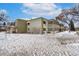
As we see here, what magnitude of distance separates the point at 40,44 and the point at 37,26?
211 mm

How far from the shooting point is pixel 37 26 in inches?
75.5

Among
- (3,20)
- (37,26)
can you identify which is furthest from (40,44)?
(3,20)

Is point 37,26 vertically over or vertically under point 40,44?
over

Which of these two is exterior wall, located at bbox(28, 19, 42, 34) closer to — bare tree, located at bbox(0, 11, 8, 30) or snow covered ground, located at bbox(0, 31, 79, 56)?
snow covered ground, located at bbox(0, 31, 79, 56)

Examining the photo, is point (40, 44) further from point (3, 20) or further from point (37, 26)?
point (3, 20)

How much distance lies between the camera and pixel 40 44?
1.88m

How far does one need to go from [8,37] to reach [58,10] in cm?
65

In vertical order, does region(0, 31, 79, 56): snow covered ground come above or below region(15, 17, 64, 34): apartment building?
below

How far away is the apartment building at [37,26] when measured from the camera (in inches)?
74.1

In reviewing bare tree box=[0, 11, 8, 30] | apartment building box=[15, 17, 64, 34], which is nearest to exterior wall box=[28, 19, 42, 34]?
apartment building box=[15, 17, 64, 34]

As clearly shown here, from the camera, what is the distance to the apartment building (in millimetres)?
1882

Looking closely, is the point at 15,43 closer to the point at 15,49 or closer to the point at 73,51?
the point at 15,49

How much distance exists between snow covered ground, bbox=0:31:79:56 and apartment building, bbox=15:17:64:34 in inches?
2.3

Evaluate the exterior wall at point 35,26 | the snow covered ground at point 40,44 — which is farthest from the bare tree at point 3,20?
the exterior wall at point 35,26
